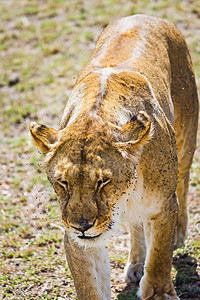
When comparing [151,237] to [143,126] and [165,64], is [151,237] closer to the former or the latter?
[143,126]

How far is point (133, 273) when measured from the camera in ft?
15.3

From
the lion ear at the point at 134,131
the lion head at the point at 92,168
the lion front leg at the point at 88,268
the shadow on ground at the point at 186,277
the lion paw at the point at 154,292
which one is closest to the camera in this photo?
the lion head at the point at 92,168

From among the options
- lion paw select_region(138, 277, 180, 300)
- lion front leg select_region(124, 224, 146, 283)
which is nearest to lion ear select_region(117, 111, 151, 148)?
lion paw select_region(138, 277, 180, 300)

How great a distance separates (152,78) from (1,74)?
5453 millimetres

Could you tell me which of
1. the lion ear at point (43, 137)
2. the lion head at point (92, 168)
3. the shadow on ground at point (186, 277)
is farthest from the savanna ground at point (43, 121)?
the lion head at point (92, 168)

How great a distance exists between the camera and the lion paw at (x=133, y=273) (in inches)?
183

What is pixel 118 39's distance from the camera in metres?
4.42

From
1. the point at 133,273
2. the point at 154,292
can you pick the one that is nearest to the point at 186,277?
the point at 133,273

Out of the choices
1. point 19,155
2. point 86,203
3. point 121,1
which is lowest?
point 19,155

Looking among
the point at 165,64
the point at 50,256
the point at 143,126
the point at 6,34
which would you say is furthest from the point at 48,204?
the point at 6,34

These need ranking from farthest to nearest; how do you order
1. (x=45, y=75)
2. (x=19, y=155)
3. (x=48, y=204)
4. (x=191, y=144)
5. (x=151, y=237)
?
1. (x=45, y=75)
2. (x=19, y=155)
3. (x=48, y=204)
4. (x=191, y=144)
5. (x=151, y=237)

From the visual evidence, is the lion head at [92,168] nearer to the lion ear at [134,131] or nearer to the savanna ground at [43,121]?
the lion ear at [134,131]

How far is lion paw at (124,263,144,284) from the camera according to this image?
4.65 m

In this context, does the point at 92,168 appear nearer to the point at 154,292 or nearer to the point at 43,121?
the point at 154,292
